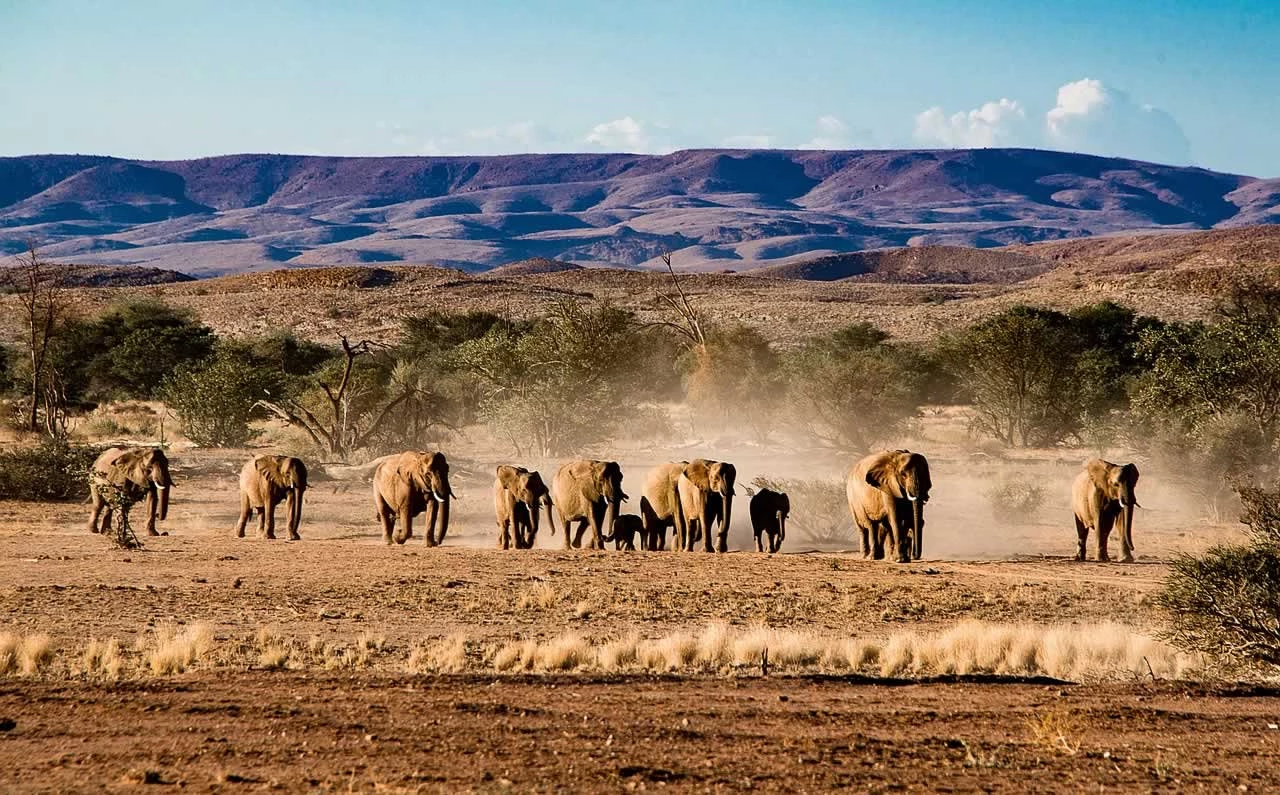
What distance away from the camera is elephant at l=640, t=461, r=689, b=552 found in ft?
78.4

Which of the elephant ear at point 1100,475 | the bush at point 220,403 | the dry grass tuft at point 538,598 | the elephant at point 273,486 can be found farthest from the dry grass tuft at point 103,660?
the bush at point 220,403

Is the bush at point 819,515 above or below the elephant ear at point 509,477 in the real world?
below

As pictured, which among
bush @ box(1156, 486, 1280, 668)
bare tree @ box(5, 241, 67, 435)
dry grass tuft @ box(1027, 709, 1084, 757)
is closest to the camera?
dry grass tuft @ box(1027, 709, 1084, 757)

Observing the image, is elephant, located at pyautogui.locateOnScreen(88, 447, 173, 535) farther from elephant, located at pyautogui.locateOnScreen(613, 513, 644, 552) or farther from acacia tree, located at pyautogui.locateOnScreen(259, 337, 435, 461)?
acacia tree, located at pyautogui.locateOnScreen(259, 337, 435, 461)

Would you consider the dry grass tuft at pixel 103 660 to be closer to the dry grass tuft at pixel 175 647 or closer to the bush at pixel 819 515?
the dry grass tuft at pixel 175 647

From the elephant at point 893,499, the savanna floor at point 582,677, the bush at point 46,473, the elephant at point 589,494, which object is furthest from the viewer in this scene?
the bush at point 46,473

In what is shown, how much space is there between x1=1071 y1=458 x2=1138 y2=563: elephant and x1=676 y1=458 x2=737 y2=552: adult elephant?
5.66 meters

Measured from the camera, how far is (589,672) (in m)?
12.3

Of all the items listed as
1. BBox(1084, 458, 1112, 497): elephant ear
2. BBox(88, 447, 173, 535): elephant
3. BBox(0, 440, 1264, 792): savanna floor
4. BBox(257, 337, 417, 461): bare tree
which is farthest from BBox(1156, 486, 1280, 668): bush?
BBox(257, 337, 417, 461): bare tree

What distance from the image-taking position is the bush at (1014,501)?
96.8 ft

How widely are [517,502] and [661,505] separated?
270 centimetres

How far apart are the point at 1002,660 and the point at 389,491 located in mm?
12689

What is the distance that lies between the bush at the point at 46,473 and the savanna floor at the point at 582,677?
7.59 meters

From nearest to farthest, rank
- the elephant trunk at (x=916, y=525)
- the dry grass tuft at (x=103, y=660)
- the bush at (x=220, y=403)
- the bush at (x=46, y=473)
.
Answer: the dry grass tuft at (x=103, y=660), the elephant trunk at (x=916, y=525), the bush at (x=46, y=473), the bush at (x=220, y=403)
